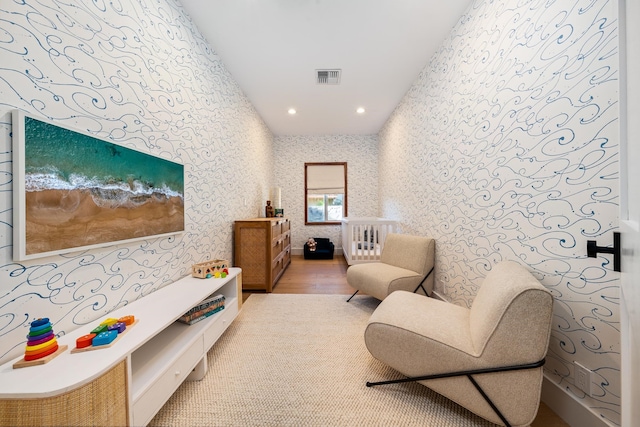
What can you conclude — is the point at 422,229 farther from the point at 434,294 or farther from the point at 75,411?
the point at 75,411

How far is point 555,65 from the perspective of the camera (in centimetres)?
116

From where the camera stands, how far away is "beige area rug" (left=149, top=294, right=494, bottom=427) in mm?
1170

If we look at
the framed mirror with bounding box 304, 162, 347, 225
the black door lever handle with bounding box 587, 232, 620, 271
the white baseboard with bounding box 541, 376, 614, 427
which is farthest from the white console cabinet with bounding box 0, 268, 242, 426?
the framed mirror with bounding box 304, 162, 347, 225

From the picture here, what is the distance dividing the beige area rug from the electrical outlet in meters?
0.48

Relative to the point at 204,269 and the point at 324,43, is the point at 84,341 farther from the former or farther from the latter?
the point at 324,43

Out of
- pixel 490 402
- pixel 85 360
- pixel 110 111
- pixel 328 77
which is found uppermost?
pixel 328 77

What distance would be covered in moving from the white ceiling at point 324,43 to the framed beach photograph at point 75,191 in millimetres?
1523

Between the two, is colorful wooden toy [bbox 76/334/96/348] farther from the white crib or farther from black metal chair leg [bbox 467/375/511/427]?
the white crib

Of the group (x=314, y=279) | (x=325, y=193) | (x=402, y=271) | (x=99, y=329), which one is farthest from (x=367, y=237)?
(x=99, y=329)

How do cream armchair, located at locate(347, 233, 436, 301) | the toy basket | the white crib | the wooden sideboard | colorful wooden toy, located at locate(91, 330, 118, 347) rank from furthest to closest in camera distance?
the white crib, the wooden sideboard, cream armchair, located at locate(347, 233, 436, 301), the toy basket, colorful wooden toy, located at locate(91, 330, 118, 347)

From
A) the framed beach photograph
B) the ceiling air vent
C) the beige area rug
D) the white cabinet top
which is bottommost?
the beige area rug

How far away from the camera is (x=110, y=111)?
4.08 ft

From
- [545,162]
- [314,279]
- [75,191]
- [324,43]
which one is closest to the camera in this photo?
[75,191]

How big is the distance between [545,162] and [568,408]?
4.25 ft
